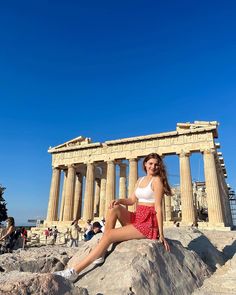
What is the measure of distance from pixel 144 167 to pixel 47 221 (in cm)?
3164

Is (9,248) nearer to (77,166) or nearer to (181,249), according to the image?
(181,249)

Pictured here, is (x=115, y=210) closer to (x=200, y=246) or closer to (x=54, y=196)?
(x=200, y=246)

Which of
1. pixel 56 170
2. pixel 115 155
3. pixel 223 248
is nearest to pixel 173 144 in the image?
pixel 115 155

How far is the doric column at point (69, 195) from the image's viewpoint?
34875 millimetres

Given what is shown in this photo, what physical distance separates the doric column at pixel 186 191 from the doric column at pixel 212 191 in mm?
1714

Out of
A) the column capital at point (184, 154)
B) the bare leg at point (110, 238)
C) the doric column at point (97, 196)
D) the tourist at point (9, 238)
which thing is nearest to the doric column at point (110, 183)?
the doric column at point (97, 196)

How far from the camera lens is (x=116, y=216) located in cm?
517

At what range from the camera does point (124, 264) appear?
4.51m

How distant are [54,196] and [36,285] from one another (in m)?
34.5

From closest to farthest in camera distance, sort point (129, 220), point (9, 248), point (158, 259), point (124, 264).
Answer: point (124, 264)
point (158, 259)
point (129, 220)
point (9, 248)

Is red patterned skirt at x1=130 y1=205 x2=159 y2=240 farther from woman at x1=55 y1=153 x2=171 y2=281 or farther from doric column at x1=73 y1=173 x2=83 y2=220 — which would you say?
doric column at x1=73 y1=173 x2=83 y2=220

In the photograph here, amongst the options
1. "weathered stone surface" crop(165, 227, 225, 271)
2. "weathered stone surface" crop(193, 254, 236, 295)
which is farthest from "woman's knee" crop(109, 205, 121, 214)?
"weathered stone surface" crop(165, 227, 225, 271)

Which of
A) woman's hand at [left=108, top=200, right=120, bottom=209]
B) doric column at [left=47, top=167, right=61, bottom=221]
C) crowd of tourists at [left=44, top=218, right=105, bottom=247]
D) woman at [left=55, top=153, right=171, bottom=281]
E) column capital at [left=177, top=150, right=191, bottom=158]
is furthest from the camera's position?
doric column at [left=47, top=167, right=61, bottom=221]

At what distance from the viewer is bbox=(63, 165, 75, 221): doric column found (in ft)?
114
